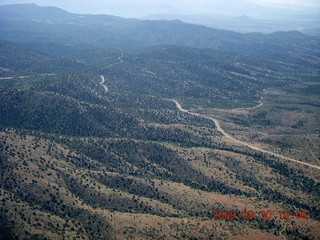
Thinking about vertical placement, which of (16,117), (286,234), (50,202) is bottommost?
(286,234)

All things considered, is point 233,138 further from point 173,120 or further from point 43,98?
point 43,98

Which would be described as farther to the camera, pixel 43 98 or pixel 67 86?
pixel 67 86

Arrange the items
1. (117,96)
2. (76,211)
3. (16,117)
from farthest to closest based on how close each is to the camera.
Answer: (117,96), (16,117), (76,211)

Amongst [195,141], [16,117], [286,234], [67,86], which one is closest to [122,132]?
[195,141]
